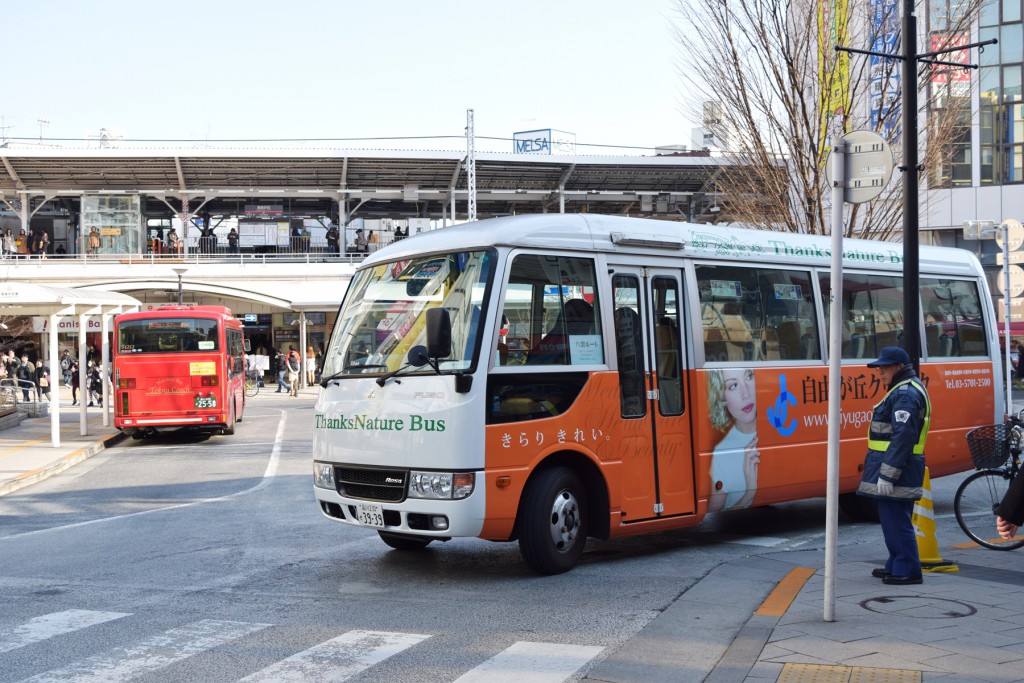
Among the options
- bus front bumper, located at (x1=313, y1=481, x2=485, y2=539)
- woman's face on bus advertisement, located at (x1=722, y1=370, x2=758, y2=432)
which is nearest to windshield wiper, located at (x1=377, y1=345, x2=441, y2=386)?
bus front bumper, located at (x1=313, y1=481, x2=485, y2=539)

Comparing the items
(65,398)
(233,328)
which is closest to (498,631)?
(233,328)

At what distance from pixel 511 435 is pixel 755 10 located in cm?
1121

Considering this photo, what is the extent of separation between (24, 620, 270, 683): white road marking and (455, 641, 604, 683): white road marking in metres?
1.67

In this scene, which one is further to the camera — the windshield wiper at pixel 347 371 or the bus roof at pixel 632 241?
the windshield wiper at pixel 347 371

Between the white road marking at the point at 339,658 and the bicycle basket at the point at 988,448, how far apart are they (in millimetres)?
5791

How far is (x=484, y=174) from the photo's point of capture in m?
49.5

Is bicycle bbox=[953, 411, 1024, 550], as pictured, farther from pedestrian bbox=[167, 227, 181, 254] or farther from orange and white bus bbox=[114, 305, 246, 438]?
pedestrian bbox=[167, 227, 181, 254]

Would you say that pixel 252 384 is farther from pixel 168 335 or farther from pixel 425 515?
pixel 425 515

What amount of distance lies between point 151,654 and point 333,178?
45174 mm

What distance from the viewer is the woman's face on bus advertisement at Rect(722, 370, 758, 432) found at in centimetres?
972

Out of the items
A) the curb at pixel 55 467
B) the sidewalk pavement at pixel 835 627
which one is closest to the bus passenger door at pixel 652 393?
the sidewalk pavement at pixel 835 627

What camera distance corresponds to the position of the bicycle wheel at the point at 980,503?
960cm

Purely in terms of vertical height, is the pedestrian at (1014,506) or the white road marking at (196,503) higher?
the pedestrian at (1014,506)

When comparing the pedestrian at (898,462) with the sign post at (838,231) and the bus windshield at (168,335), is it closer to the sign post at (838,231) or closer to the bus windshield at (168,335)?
the sign post at (838,231)
